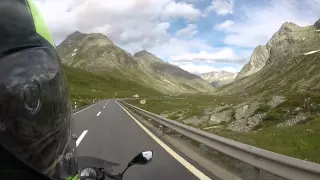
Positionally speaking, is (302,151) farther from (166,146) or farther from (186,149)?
(166,146)

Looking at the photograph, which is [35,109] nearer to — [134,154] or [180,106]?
[134,154]

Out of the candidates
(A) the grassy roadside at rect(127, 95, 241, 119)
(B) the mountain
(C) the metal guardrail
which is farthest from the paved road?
(B) the mountain

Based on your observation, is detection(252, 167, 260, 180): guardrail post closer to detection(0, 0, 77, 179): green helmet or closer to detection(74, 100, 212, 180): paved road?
detection(74, 100, 212, 180): paved road

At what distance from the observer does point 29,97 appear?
182 centimetres

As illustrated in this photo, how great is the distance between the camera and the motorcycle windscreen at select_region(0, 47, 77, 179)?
1.74 m

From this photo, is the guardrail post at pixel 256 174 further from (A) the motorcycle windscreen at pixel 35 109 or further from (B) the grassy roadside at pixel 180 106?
(B) the grassy roadside at pixel 180 106

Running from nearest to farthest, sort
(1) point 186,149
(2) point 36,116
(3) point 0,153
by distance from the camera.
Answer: (3) point 0,153 < (2) point 36,116 < (1) point 186,149

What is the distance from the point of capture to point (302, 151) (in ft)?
33.5

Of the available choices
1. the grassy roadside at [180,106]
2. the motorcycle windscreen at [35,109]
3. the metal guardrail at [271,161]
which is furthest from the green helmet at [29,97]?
the grassy roadside at [180,106]

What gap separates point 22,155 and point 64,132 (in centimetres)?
40

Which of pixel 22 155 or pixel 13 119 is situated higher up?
pixel 13 119

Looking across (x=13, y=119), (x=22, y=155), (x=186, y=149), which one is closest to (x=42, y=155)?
(x=22, y=155)

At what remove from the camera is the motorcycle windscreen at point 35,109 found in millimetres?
1743

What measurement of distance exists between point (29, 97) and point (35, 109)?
7 cm
